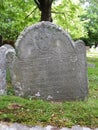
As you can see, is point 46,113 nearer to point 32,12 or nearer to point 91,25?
point 32,12

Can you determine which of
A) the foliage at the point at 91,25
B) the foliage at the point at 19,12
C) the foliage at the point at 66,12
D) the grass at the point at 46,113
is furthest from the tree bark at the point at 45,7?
the foliage at the point at 91,25

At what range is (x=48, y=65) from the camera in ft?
26.5

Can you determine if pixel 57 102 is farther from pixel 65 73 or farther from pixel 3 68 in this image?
pixel 3 68

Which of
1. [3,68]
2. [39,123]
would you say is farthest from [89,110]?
[3,68]

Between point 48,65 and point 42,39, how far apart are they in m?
0.60

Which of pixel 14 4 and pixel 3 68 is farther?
pixel 14 4

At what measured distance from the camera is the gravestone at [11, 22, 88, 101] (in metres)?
7.90

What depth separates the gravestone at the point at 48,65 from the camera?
7.90m

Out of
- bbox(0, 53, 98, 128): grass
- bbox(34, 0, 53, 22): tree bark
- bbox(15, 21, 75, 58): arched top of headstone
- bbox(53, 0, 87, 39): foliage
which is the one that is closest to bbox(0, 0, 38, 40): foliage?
bbox(53, 0, 87, 39): foliage

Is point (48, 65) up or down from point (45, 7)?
down

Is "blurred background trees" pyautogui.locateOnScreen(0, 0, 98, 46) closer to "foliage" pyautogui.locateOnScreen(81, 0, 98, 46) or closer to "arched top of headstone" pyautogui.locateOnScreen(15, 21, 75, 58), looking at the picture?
"arched top of headstone" pyautogui.locateOnScreen(15, 21, 75, 58)

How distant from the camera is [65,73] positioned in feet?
27.0

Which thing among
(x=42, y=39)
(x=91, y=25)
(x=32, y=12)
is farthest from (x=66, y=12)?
(x=91, y=25)

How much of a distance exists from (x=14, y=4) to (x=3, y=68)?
12491 mm
